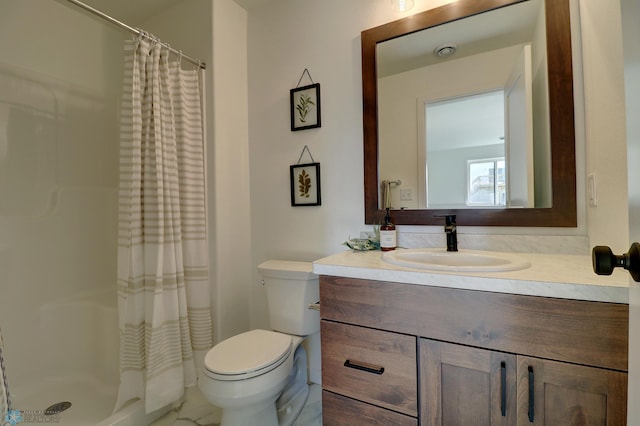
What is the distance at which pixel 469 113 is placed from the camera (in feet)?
4.35

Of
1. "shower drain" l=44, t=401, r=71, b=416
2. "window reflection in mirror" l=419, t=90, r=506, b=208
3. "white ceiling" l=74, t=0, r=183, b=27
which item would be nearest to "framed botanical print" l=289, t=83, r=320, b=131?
"window reflection in mirror" l=419, t=90, r=506, b=208

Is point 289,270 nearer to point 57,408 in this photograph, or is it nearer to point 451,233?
point 451,233

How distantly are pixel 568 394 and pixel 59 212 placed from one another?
252cm

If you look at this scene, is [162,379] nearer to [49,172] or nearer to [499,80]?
[49,172]

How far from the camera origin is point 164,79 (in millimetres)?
1509

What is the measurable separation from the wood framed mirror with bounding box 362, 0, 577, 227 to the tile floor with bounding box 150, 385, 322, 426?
3.48ft

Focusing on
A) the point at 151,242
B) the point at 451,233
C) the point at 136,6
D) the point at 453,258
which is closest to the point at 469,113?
the point at 451,233

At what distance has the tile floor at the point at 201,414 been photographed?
1411 millimetres

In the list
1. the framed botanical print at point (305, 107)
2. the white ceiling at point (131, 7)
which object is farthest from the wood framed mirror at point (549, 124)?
the white ceiling at point (131, 7)

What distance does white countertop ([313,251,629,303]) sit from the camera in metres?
0.71

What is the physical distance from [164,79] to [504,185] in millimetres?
1808

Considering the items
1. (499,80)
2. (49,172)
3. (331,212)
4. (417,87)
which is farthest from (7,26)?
(499,80)

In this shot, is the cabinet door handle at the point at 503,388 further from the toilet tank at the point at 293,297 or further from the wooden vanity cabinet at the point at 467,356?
the toilet tank at the point at 293,297

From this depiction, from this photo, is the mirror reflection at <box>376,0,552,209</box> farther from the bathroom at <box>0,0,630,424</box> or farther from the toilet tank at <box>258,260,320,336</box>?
the toilet tank at <box>258,260,320,336</box>
